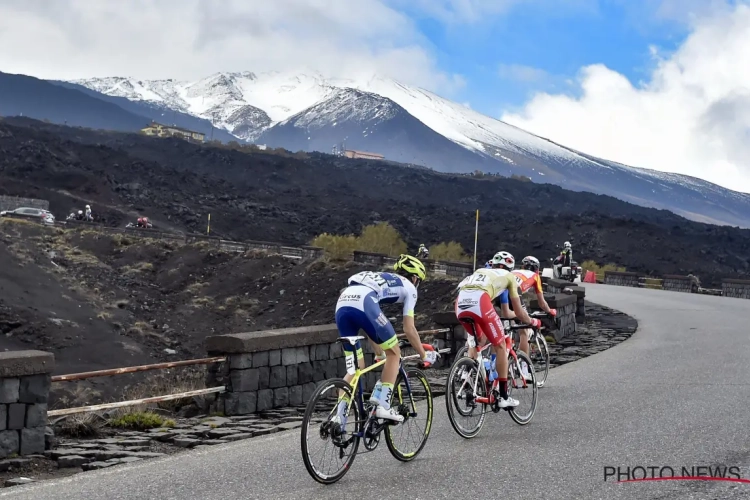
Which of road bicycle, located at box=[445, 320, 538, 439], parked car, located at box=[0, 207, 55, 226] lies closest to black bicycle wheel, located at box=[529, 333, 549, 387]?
road bicycle, located at box=[445, 320, 538, 439]

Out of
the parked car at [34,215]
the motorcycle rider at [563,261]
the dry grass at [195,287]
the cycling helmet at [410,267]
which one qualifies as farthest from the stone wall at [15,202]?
the cycling helmet at [410,267]

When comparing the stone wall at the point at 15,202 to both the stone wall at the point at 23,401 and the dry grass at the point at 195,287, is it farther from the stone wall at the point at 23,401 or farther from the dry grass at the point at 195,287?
the stone wall at the point at 23,401

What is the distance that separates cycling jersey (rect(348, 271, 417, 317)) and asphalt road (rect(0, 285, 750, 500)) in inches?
55.7

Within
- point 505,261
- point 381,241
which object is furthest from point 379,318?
point 381,241

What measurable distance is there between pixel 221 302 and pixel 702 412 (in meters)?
40.4

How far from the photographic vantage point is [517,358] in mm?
9727

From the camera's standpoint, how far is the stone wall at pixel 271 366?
10734mm

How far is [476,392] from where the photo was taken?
28.8 feet

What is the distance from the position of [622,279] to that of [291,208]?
7481 centimetres

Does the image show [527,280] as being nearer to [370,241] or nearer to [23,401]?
[23,401]

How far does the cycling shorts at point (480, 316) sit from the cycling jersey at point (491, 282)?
6cm

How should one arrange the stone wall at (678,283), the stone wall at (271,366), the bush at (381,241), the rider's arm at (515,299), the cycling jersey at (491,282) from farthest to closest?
the bush at (381,241) → the stone wall at (678,283) → the stone wall at (271,366) → the rider's arm at (515,299) → the cycling jersey at (491,282)

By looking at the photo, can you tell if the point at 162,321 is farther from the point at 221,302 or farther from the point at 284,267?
the point at 284,267

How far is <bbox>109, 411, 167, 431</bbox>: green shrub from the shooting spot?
9.87 m
